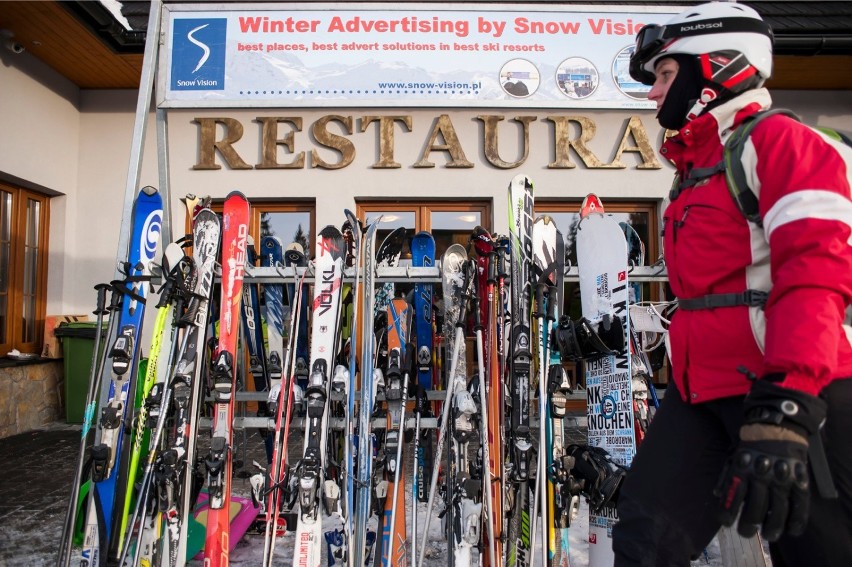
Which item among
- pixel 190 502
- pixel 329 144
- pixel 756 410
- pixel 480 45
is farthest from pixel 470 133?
pixel 756 410

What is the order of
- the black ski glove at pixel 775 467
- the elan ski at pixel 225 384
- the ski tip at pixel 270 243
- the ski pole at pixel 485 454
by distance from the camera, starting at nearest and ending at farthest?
1. the black ski glove at pixel 775 467
2. the ski pole at pixel 485 454
3. the elan ski at pixel 225 384
4. the ski tip at pixel 270 243

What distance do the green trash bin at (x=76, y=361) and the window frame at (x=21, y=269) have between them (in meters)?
0.44

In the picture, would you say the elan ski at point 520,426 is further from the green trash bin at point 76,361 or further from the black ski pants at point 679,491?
the green trash bin at point 76,361

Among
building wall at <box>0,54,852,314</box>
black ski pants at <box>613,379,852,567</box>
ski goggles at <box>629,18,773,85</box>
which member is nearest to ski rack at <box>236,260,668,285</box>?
ski goggles at <box>629,18,773,85</box>

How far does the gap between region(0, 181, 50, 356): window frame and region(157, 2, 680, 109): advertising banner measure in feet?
13.4

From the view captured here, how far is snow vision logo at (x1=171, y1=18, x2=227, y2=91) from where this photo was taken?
3061 millimetres

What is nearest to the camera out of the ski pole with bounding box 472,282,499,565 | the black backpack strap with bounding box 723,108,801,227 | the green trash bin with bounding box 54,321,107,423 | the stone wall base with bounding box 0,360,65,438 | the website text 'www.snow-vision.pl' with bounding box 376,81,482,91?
the black backpack strap with bounding box 723,108,801,227

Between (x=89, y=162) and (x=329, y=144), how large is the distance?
2771mm

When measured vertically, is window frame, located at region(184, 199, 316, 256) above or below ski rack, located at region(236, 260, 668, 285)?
above

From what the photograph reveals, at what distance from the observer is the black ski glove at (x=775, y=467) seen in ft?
3.32

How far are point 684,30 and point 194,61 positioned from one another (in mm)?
2515

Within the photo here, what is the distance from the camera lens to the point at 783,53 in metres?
5.58

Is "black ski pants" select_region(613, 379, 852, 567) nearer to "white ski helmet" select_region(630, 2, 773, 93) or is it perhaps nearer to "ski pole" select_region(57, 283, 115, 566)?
"white ski helmet" select_region(630, 2, 773, 93)

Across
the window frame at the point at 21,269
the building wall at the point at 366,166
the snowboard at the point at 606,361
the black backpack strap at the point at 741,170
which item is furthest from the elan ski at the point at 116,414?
the window frame at the point at 21,269
